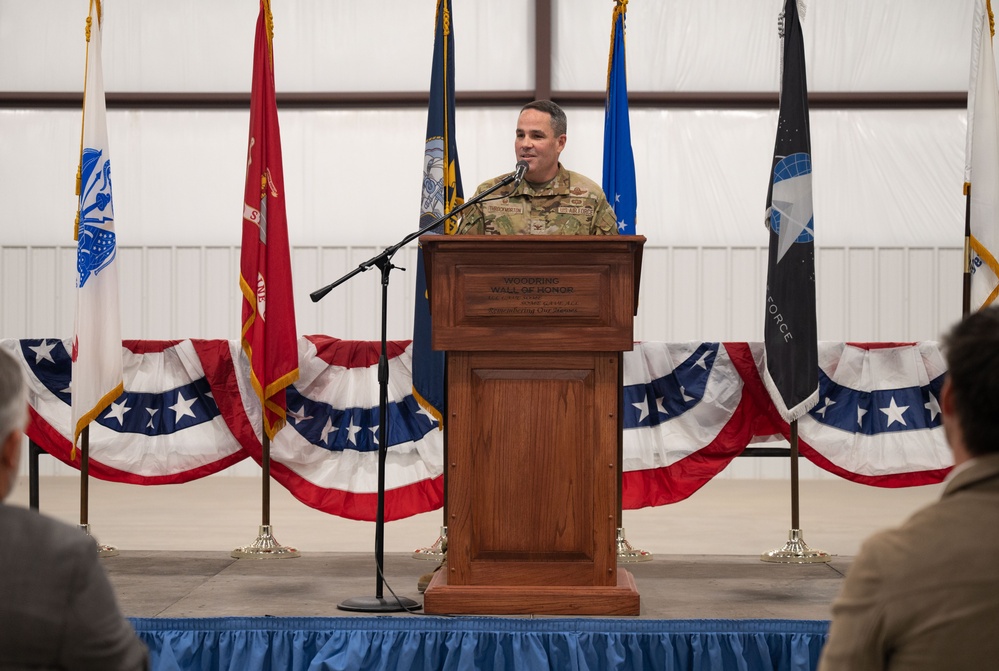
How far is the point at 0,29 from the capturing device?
1023 centimetres

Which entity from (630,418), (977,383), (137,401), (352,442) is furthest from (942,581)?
(137,401)

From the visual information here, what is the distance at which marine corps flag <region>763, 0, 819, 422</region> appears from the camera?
4.72 m

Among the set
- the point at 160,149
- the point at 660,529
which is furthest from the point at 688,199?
the point at 160,149

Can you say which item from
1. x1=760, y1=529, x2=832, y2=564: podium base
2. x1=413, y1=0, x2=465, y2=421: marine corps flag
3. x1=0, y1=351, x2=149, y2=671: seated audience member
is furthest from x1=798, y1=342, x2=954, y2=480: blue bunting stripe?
x1=0, y1=351, x2=149, y2=671: seated audience member

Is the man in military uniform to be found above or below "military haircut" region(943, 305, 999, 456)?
above

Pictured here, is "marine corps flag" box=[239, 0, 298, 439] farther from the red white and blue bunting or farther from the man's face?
the man's face

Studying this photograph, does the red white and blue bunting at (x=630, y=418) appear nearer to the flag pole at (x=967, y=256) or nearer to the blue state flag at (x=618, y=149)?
the flag pole at (x=967, y=256)

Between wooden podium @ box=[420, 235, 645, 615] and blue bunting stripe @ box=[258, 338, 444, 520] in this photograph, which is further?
blue bunting stripe @ box=[258, 338, 444, 520]

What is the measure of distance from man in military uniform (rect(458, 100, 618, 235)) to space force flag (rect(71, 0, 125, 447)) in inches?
80.1

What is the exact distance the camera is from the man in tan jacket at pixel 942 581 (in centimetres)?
111

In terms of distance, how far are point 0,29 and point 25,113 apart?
804mm

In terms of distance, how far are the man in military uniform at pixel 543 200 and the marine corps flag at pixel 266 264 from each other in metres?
1.58

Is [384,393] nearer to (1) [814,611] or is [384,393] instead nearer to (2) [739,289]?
(1) [814,611]

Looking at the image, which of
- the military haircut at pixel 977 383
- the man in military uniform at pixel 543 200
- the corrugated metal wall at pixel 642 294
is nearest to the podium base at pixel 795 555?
the man in military uniform at pixel 543 200
